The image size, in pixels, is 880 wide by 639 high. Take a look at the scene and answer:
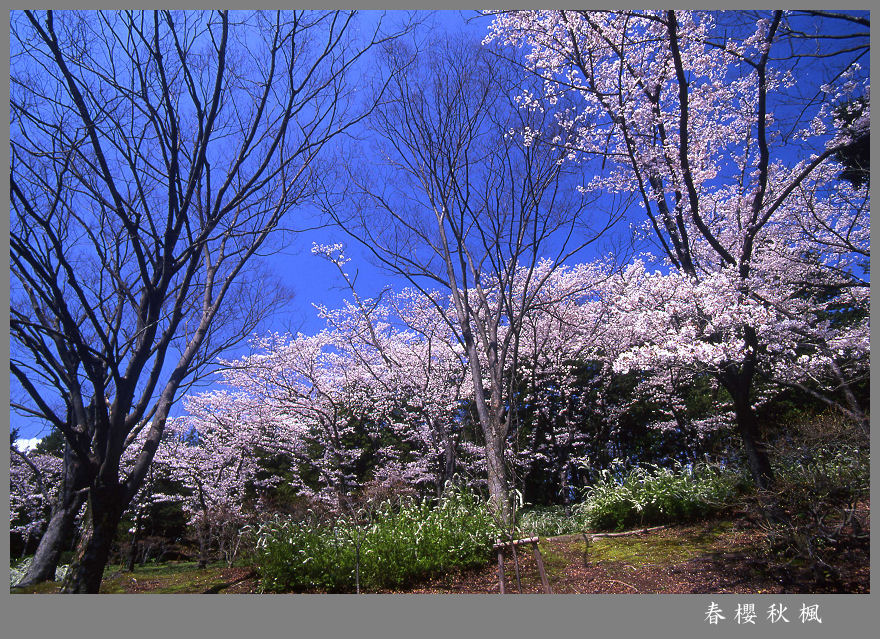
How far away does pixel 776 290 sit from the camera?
5605 mm

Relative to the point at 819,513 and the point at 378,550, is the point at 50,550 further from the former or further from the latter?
the point at 819,513

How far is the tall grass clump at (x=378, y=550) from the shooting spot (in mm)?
3619

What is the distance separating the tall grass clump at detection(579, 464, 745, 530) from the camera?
4.64 metres

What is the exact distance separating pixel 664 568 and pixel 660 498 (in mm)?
1483

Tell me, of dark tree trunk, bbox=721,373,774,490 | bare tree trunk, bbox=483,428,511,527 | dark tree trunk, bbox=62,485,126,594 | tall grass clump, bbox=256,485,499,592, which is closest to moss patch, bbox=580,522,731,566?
dark tree trunk, bbox=721,373,774,490

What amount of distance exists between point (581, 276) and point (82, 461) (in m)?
8.93

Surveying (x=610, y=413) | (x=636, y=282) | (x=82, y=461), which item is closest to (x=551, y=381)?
(x=610, y=413)

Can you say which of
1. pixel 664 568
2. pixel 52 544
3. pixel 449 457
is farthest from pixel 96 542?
pixel 449 457

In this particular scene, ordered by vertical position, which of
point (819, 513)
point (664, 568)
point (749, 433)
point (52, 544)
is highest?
point (749, 433)

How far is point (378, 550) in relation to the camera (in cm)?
367

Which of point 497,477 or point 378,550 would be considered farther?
point 497,477

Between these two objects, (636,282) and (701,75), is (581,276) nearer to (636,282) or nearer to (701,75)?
(636,282)

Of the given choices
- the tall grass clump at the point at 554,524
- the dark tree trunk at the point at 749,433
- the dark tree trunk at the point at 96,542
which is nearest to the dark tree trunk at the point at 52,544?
the dark tree trunk at the point at 96,542

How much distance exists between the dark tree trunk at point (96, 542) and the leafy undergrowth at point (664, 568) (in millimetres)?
1896
